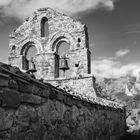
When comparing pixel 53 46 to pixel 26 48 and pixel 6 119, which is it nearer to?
pixel 26 48

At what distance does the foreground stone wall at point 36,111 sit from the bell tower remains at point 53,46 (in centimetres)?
949

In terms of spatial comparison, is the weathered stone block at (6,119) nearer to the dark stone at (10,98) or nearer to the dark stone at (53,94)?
the dark stone at (10,98)

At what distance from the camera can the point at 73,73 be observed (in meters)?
15.7

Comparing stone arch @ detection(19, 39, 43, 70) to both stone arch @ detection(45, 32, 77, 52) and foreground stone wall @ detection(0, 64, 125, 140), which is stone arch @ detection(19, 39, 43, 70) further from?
foreground stone wall @ detection(0, 64, 125, 140)

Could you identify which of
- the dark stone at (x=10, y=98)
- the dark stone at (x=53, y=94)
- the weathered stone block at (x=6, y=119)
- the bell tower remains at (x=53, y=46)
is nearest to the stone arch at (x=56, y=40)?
the bell tower remains at (x=53, y=46)

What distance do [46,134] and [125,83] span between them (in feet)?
246

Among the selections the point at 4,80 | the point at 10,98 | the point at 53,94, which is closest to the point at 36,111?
the point at 53,94

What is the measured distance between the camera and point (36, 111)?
3.13 metres

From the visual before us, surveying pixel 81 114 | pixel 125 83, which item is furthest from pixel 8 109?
pixel 125 83

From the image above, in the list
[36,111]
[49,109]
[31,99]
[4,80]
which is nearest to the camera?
[4,80]

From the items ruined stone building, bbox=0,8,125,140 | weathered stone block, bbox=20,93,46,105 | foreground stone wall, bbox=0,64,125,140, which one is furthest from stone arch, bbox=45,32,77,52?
weathered stone block, bbox=20,93,46,105

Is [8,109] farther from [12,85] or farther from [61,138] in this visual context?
[61,138]

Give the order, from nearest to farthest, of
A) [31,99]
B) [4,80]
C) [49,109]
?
[4,80]
[31,99]
[49,109]

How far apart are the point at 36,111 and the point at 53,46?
45.5ft
